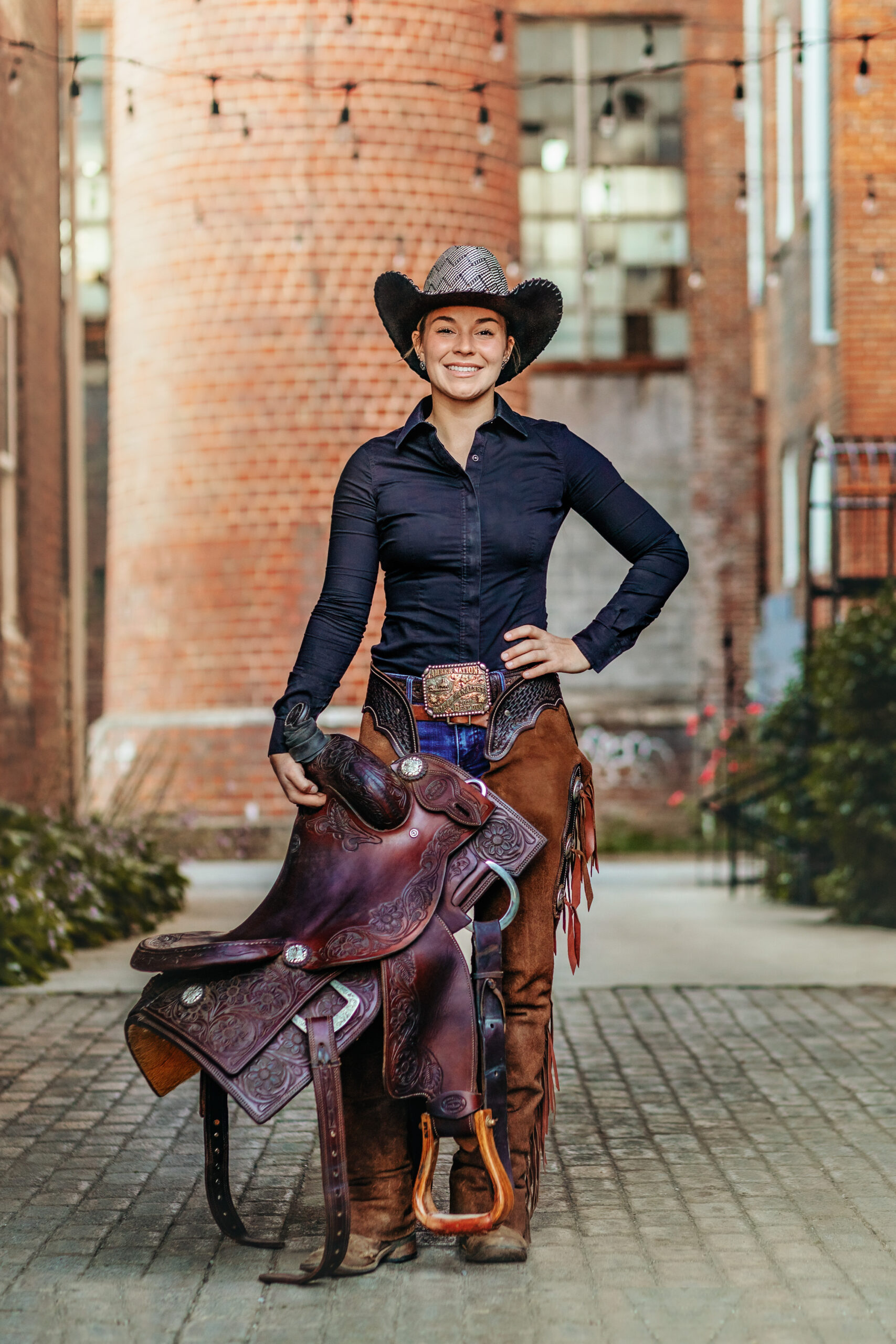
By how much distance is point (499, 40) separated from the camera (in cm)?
1260

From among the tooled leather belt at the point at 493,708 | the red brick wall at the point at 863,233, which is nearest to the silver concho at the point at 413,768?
the tooled leather belt at the point at 493,708

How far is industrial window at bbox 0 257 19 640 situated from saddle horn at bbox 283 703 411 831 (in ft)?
28.1

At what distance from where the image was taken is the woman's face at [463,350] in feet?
13.7

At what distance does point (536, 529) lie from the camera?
415cm

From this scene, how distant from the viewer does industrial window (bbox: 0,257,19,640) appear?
40.0 ft

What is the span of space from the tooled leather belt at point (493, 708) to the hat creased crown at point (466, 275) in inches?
34.1

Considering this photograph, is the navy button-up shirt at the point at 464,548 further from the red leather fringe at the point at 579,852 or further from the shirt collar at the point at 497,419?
the red leather fringe at the point at 579,852

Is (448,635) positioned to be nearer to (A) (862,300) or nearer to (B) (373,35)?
(B) (373,35)

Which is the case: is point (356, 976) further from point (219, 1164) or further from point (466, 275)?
point (466, 275)

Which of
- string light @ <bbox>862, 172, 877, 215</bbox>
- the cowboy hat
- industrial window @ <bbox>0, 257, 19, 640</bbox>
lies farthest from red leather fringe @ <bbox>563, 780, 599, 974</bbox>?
string light @ <bbox>862, 172, 877, 215</bbox>

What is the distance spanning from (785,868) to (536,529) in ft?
29.4

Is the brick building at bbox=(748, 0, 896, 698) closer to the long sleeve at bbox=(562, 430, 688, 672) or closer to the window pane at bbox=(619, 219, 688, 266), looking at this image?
the window pane at bbox=(619, 219, 688, 266)

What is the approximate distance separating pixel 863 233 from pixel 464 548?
44.8 ft

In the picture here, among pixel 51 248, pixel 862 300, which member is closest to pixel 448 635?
pixel 51 248
